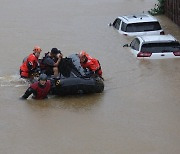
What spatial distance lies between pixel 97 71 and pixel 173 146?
15.8 feet

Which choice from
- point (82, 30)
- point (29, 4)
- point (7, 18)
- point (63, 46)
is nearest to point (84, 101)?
point (63, 46)

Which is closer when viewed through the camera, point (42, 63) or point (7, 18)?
point (42, 63)

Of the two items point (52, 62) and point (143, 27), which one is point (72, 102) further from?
point (143, 27)

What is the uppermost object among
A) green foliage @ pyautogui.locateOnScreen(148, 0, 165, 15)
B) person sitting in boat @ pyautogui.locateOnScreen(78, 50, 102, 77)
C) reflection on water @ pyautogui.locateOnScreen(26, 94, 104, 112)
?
person sitting in boat @ pyautogui.locateOnScreen(78, 50, 102, 77)

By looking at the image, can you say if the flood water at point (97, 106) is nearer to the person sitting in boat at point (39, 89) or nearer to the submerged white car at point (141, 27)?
the person sitting in boat at point (39, 89)

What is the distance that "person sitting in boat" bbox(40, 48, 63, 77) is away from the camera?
16625mm

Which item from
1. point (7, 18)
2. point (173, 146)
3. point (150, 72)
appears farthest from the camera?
point (7, 18)

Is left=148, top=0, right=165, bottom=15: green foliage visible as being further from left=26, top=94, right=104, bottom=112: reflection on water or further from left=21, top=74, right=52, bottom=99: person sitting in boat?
left=21, top=74, right=52, bottom=99: person sitting in boat

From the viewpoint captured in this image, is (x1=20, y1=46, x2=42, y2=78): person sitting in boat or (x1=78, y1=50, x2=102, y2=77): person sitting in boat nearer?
(x1=20, y1=46, x2=42, y2=78): person sitting in boat

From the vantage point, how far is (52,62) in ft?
54.9

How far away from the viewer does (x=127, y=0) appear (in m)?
31.3

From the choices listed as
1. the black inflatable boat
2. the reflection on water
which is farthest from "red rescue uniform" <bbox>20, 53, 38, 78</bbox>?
the reflection on water

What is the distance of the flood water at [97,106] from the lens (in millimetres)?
13117

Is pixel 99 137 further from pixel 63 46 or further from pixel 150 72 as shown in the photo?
pixel 63 46
